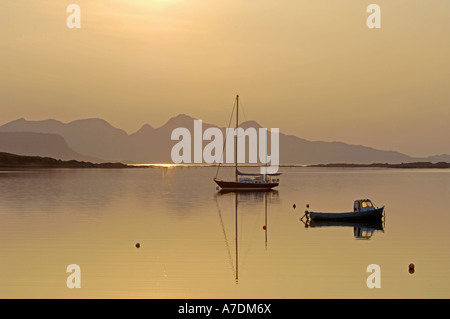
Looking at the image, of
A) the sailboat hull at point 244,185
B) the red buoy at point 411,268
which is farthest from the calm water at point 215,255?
the sailboat hull at point 244,185

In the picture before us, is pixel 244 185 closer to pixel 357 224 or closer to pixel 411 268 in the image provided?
pixel 357 224

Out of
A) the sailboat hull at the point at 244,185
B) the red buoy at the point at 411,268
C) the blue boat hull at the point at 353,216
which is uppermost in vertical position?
the sailboat hull at the point at 244,185

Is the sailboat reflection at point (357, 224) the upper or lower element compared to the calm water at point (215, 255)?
upper

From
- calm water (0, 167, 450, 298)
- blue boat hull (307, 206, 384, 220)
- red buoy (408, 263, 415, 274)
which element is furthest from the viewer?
blue boat hull (307, 206, 384, 220)

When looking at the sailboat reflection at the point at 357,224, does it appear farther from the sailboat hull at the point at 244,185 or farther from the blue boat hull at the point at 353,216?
the sailboat hull at the point at 244,185

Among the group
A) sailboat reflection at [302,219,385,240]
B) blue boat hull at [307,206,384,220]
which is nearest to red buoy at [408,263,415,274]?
sailboat reflection at [302,219,385,240]

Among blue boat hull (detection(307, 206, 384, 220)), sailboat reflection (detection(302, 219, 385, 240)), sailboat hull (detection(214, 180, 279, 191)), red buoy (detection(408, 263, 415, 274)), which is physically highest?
sailboat hull (detection(214, 180, 279, 191))

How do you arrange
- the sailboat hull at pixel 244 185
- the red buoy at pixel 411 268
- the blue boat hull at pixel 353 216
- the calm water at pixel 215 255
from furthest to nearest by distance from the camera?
the sailboat hull at pixel 244 185 → the blue boat hull at pixel 353 216 → the red buoy at pixel 411 268 → the calm water at pixel 215 255

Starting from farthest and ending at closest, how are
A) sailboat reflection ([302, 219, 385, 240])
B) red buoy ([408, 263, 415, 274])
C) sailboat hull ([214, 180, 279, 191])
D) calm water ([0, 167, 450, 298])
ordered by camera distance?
sailboat hull ([214, 180, 279, 191]) < sailboat reflection ([302, 219, 385, 240]) < red buoy ([408, 263, 415, 274]) < calm water ([0, 167, 450, 298])

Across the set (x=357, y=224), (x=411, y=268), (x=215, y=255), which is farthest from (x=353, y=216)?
(x=411, y=268)

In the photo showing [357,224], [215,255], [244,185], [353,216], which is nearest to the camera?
[215,255]

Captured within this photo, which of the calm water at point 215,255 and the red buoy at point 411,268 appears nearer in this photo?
the calm water at point 215,255

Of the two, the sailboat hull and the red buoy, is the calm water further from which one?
the sailboat hull

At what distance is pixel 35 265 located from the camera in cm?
3075
